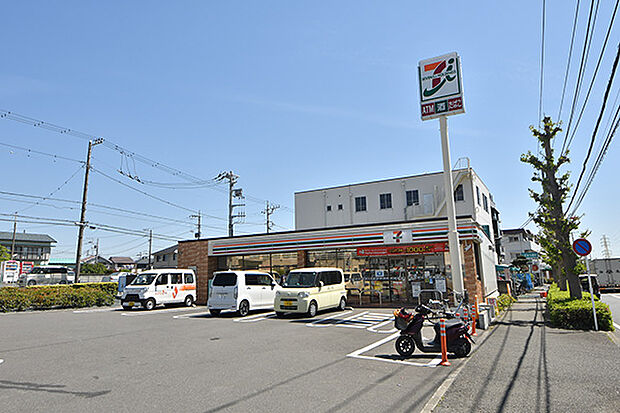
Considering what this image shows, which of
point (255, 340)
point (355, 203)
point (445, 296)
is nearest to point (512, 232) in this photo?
point (355, 203)

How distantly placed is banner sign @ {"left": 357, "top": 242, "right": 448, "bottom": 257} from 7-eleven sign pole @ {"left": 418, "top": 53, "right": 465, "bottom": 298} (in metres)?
3.67

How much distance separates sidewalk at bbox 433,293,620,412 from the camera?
491 centimetres

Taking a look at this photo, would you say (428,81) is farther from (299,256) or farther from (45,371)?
(45,371)

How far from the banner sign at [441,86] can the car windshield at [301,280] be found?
7.28 m

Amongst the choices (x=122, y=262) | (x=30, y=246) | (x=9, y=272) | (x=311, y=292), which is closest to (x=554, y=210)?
(x=311, y=292)

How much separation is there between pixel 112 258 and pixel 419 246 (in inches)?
3465

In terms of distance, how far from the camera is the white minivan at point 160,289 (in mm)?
18656

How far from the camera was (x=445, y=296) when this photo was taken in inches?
682

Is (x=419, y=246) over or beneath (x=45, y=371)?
over

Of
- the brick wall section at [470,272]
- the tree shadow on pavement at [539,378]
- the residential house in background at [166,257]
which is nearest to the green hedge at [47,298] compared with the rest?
the brick wall section at [470,272]

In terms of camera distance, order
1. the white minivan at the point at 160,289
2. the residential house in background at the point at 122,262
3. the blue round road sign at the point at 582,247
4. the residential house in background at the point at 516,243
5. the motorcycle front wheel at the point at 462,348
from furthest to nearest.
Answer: the residential house in background at the point at 122,262, the residential house in background at the point at 516,243, the white minivan at the point at 160,289, the blue round road sign at the point at 582,247, the motorcycle front wheel at the point at 462,348

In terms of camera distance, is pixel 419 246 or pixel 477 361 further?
pixel 419 246

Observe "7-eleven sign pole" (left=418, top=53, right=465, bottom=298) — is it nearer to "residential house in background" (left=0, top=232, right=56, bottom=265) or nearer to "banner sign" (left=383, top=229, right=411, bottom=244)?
"banner sign" (left=383, top=229, right=411, bottom=244)

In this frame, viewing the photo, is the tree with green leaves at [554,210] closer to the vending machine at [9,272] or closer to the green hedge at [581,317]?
the green hedge at [581,317]
